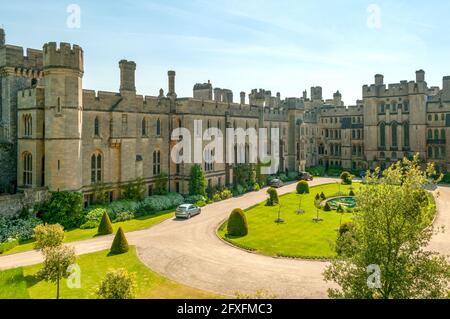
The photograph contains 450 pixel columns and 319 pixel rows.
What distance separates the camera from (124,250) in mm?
26859

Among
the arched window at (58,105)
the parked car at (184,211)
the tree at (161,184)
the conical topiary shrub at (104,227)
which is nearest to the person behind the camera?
the conical topiary shrub at (104,227)

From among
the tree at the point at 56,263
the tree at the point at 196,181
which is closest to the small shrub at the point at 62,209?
the tree at the point at 56,263

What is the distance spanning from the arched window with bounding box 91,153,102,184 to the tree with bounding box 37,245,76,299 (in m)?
19.0

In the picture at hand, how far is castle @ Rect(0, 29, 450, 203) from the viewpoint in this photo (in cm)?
3419

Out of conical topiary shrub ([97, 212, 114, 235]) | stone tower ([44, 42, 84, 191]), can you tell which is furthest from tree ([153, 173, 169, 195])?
conical topiary shrub ([97, 212, 114, 235])

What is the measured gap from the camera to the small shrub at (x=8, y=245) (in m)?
27.5

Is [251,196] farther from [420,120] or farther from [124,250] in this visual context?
[420,120]

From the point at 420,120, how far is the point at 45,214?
5982 cm

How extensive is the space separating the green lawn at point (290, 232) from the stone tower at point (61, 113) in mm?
14446

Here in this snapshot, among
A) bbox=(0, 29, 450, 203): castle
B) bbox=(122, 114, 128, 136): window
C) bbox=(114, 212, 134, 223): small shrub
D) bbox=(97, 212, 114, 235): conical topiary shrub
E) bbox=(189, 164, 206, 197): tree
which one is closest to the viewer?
bbox=(97, 212, 114, 235): conical topiary shrub

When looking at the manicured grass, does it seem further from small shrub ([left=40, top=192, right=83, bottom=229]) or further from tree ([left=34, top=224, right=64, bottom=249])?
small shrub ([left=40, top=192, right=83, bottom=229])

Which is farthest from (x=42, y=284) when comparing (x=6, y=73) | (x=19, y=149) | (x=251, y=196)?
(x=251, y=196)

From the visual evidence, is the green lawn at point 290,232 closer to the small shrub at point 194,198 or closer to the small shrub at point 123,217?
the small shrub at point 194,198

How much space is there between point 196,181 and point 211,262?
21.3m
